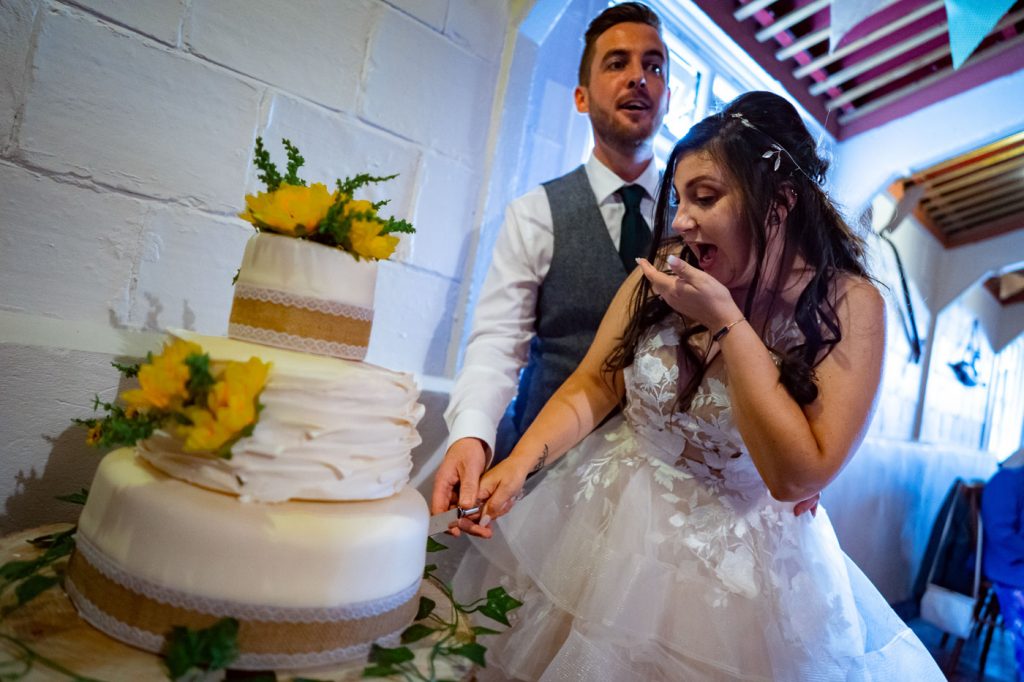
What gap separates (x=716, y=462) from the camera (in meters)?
1.15

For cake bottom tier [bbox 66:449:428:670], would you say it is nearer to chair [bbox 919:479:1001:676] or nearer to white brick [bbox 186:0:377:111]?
white brick [bbox 186:0:377:111]

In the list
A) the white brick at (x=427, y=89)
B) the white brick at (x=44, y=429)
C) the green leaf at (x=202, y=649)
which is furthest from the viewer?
the white brick at (x=427, y=89)

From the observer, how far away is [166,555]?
2.11 ft

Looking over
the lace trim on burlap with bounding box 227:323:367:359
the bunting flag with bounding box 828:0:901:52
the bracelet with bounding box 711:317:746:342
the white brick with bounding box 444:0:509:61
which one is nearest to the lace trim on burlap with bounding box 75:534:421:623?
the lace trim on burlap with bounding box 227:323:367:359

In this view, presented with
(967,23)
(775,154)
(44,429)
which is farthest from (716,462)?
(967,23)

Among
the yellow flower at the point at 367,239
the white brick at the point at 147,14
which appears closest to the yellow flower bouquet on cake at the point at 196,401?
the yellow flower at the point at 367,239

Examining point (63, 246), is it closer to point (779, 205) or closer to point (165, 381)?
point (165, 381)

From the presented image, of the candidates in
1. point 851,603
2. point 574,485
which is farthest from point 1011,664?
point 574,485

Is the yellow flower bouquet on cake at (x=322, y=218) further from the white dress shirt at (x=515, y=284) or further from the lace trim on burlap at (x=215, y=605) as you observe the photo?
the white dress shirt at (x=515, y=284)

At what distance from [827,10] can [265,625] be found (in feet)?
9.53

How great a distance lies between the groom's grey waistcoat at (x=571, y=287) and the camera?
1541 mm

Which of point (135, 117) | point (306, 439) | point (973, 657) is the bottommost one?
point (973, 657)

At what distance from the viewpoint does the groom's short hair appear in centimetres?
166

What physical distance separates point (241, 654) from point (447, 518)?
435mm
